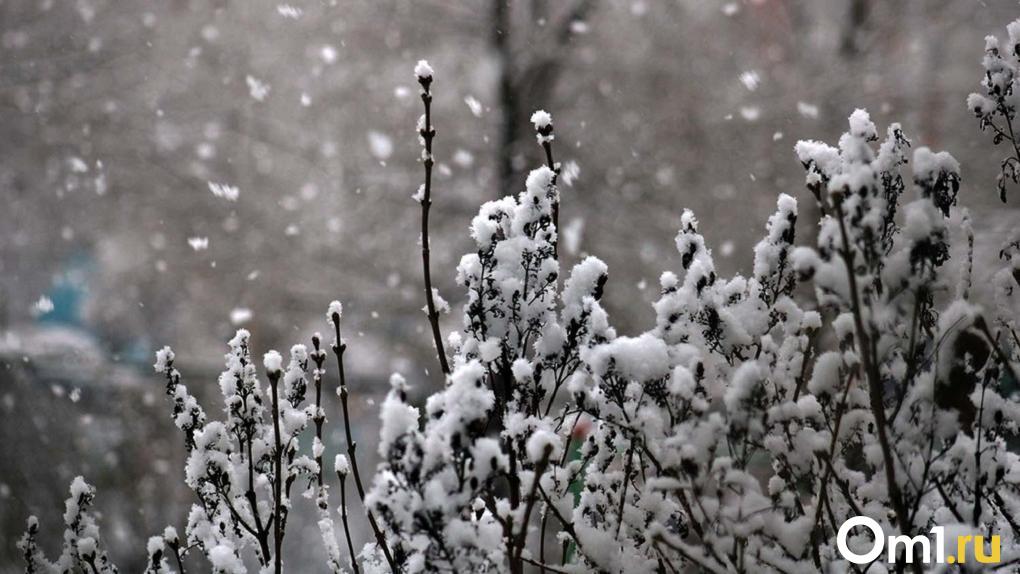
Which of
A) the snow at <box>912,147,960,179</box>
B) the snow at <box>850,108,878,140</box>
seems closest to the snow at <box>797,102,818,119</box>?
the snow at <box>850,108,878,140</box>

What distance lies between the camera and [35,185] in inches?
300

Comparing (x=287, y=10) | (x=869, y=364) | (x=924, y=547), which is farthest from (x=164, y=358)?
(x=287, y=10)

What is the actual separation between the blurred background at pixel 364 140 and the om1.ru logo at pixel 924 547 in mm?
5541

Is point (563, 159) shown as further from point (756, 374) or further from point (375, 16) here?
point (756, 374)

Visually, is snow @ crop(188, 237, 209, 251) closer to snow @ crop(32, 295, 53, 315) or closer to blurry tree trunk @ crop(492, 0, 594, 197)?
snow @ crop(32, 295, 53, 315)

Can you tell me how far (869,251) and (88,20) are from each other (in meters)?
8.15

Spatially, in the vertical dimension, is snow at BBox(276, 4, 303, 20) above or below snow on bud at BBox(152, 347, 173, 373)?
above

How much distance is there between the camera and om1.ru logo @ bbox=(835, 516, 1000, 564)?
1.14 metres

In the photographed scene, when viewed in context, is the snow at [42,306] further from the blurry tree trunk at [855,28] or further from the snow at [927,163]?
the snow at [927,163]

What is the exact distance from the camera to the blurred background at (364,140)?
7.03 metres

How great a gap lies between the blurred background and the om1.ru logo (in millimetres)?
5541

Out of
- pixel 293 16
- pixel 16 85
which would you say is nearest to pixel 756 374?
pixel 293 16

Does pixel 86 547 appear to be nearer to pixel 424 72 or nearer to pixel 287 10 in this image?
pixel 424 72

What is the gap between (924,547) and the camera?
1.32 m
